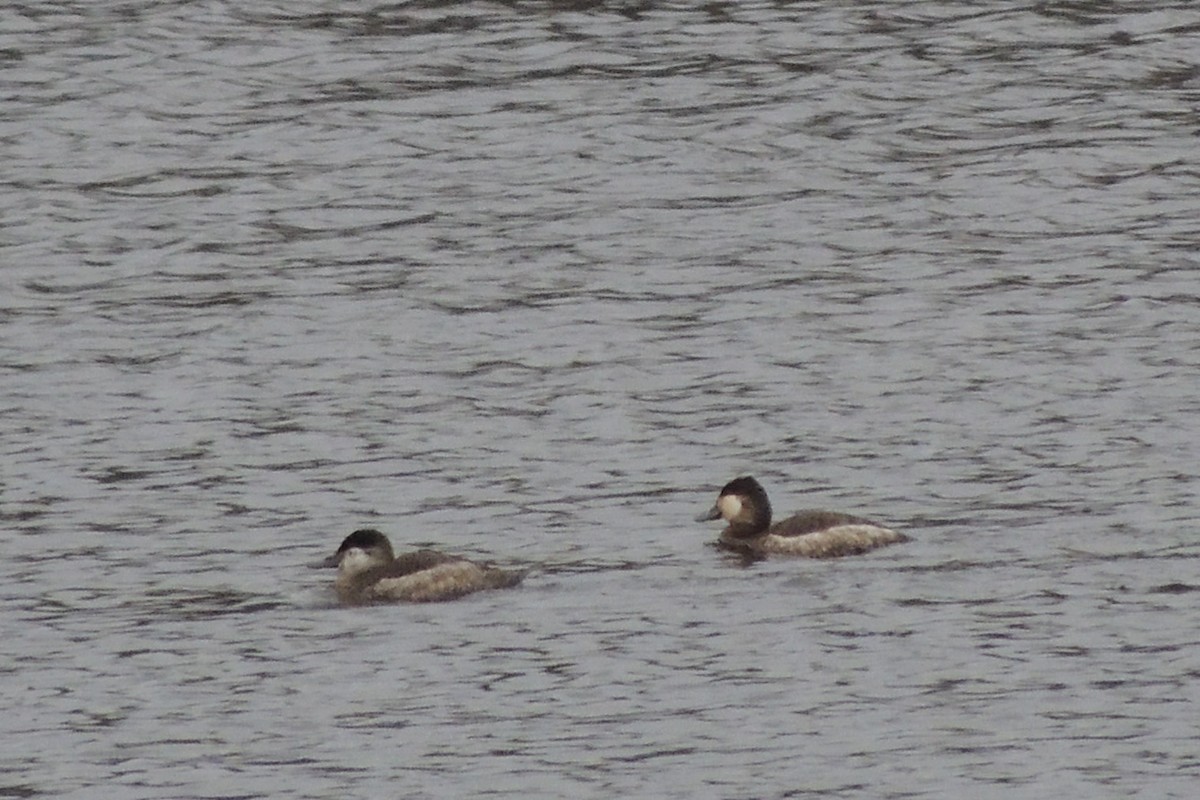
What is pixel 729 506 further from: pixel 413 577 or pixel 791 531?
pixel 413 577

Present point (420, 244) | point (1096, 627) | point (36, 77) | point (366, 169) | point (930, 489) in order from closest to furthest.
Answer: point (1096, 627) → point (930, 489) → point (420, 244) → point (366, 169) → point (36, 77)

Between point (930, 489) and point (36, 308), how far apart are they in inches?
359

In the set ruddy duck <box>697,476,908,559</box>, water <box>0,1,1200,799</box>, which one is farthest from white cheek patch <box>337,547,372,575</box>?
ruddy duck <box>697,476,908,559</box>

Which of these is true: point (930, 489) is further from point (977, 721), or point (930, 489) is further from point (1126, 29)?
point (1126, 29)

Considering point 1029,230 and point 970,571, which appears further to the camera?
point 1029,230

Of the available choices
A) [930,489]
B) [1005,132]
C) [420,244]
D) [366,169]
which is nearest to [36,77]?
[366,169]

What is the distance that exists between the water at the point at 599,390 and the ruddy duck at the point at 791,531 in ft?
0.70

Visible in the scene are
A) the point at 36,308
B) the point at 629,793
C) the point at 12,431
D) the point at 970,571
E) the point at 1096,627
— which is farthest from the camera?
the point at 36,308

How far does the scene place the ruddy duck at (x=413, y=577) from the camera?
18047mm

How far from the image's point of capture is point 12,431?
72.9ft

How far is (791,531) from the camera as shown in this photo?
19.2 meters

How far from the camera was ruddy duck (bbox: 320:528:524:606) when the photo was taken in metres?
18.0

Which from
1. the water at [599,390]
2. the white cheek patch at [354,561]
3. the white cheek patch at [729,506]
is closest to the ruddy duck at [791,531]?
the white cheek patch at [729,506]

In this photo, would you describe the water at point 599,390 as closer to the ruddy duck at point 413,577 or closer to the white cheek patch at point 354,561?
the ruddy duck at point 413,577
